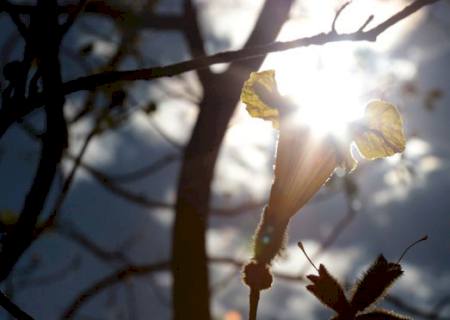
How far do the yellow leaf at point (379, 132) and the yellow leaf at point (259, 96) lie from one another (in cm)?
26

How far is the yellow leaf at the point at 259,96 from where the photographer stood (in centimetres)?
169

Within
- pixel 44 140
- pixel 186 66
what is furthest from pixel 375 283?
pixel 44 140

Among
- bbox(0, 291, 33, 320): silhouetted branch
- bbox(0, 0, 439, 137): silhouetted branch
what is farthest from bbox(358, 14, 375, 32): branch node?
bbox(0, 291, 33, 320): silhouetted branch

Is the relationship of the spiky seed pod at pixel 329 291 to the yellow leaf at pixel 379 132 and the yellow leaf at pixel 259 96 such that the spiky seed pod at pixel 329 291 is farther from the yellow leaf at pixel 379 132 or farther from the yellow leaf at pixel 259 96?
the yellow leaf at pixel 259 96

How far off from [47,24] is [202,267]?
331 cm

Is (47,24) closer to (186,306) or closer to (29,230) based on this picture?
(29,230)

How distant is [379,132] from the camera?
1.62 metres

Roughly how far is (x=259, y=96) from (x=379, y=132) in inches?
13.9

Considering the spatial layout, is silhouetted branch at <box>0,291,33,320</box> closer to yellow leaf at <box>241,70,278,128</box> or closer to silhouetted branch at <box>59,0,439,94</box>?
silhouetted branch at <box>59,0,439,94</box>

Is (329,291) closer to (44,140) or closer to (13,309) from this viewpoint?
(13,309)

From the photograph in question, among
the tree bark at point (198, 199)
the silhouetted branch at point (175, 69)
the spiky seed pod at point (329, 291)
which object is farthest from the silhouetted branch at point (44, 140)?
the tree bark at point (198, 199)

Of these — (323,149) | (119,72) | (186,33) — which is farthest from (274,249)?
(186,33)

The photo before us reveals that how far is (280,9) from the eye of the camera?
14.1ft

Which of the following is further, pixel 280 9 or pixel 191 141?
pixel 191 141
